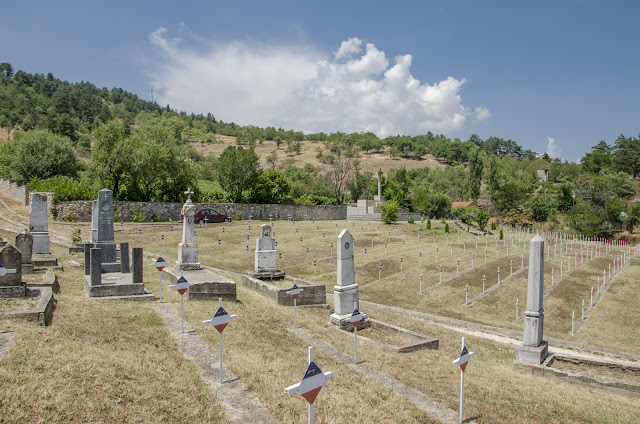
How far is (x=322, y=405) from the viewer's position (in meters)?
5.40

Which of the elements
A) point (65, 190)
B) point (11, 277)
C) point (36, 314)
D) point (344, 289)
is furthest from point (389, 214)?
point (36, 314)

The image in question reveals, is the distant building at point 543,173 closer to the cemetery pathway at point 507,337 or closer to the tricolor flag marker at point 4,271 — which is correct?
the cemetery pathway at point 507,337

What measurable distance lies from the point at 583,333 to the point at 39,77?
150775 mm

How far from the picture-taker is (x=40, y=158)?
38656 millimetres

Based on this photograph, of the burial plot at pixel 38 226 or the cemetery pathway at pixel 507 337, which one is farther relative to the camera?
the burial plot at pixel 38 226

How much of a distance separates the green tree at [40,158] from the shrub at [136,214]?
42.8 feet

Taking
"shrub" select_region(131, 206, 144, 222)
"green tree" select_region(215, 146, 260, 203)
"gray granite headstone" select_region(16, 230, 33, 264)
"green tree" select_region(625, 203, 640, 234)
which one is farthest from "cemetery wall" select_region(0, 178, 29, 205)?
"green tree" select_region(625, 203, 640, 234)

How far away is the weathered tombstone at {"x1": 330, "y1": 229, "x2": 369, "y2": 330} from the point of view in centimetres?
1095

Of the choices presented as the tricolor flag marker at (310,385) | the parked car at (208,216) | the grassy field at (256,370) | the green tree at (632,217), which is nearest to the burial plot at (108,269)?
the grassy field at (256,370)

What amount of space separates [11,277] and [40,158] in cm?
3619

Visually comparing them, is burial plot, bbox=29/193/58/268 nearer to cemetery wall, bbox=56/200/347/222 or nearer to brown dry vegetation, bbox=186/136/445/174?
cemetery wall, bbox=56/200/347/222

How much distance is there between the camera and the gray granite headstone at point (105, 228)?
14062 millimetres

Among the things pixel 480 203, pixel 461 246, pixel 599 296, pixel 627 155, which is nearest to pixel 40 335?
pixel 599 296

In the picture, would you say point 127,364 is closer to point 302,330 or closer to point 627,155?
point 302,330
